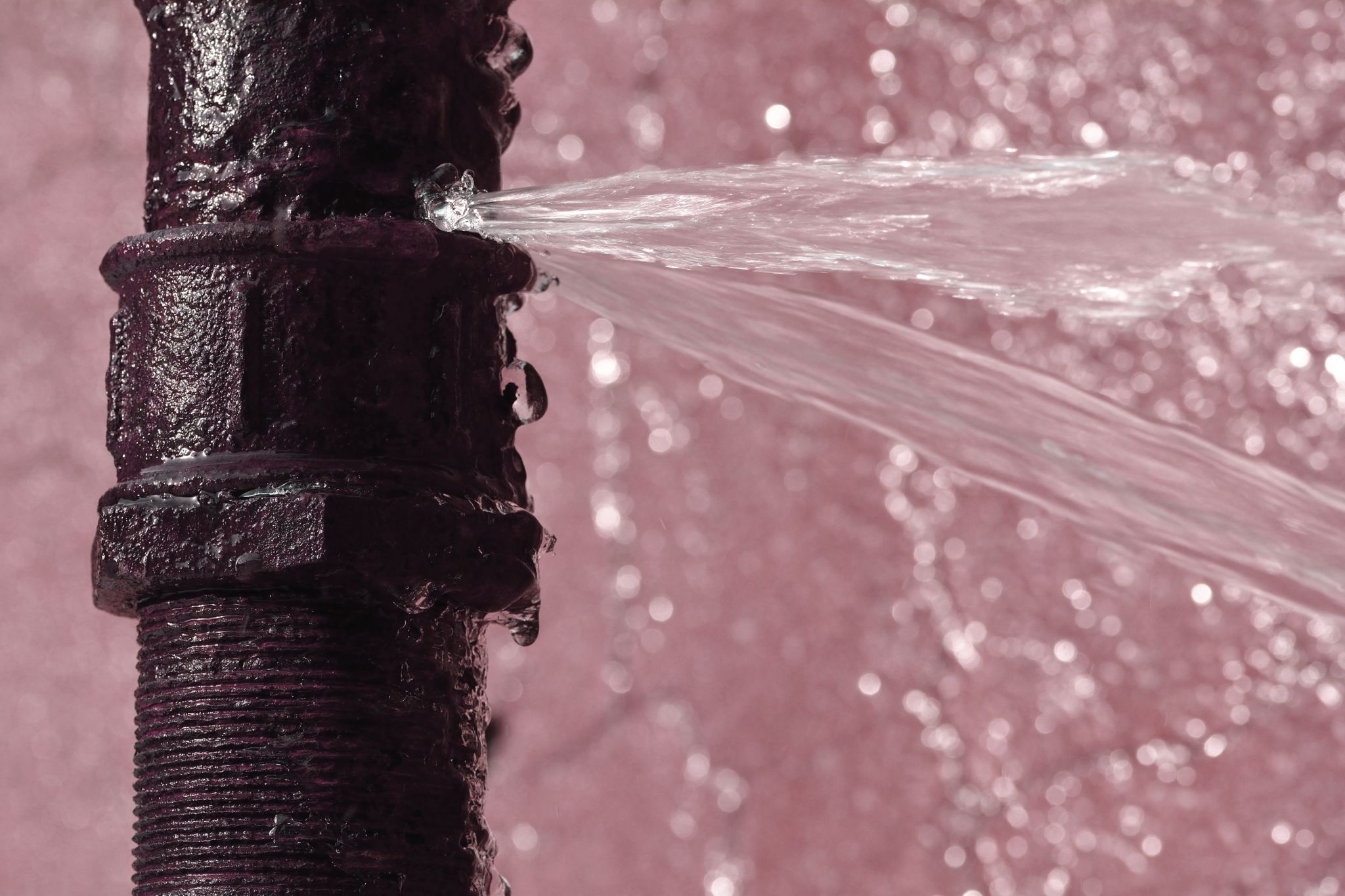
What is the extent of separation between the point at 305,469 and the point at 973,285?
35cm

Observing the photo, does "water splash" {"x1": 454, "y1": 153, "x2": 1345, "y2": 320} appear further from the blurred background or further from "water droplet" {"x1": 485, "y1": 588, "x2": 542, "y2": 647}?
the blurred background

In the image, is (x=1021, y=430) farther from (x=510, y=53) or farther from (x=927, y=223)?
(x=510, y=53)

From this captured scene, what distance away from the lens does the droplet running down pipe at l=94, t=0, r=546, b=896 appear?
1.75 feet

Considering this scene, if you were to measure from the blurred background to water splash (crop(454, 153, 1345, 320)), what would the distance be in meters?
0.46

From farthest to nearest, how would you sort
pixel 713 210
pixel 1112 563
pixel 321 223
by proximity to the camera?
1. pixel 1112 563
2. pixel 713 210
3. pixel 321 223

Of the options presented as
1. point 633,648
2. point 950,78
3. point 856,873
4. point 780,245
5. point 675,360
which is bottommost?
point 856,873

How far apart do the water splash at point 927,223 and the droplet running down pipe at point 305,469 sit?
0.17 feet

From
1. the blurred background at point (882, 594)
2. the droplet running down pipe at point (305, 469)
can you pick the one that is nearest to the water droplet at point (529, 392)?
the droplet running down pipe at point (305, 469)

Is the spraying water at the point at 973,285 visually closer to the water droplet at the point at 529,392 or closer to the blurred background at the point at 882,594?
the water droplet at the point at 529,392

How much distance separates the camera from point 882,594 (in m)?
1.32

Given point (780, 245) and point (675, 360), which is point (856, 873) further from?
point (780, 245)

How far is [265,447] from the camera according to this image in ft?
1.79

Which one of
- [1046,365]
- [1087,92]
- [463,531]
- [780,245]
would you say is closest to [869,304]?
[1046,365]

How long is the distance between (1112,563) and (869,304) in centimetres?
30
